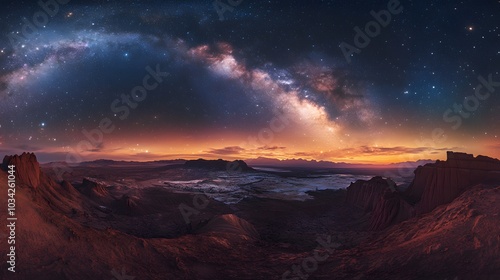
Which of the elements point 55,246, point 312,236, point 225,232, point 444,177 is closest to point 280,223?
point 312,236

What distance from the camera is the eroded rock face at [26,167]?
968 inches

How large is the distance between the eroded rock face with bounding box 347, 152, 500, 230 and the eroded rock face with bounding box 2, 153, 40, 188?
31.2 meters

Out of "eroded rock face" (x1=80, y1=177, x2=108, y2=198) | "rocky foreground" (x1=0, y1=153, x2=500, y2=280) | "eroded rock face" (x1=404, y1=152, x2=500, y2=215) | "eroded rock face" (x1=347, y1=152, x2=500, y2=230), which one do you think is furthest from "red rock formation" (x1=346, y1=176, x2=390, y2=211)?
"eroded rock face" (x1=80, y1=177, x2=108, y2=198)

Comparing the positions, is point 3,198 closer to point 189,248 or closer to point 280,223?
point 189,248

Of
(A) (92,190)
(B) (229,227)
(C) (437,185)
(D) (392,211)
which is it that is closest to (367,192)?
(D) (392,211)

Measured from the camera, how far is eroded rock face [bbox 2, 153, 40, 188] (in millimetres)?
24578

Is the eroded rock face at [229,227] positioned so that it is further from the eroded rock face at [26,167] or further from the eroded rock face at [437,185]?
the eroded rock face at [26,167]

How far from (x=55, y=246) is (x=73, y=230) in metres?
1.04

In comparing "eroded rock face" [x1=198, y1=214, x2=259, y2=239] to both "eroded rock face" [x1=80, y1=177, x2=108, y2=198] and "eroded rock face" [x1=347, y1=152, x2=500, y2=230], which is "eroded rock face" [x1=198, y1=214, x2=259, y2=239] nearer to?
"eroded rock face" [x1=347, y1=152, x2=500, y2=230]

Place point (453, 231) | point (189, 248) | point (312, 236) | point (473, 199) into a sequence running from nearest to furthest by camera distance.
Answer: point (453, 231) < point (473, 199) < point (189, 248) < point (312, 236)

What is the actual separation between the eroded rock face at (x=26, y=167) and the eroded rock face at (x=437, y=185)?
31.2 m

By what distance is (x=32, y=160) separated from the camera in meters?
26.2

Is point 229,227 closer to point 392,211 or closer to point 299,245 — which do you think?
point 299,245

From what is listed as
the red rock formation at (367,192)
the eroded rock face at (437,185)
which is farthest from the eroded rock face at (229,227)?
the red rock formation at (367,192)
